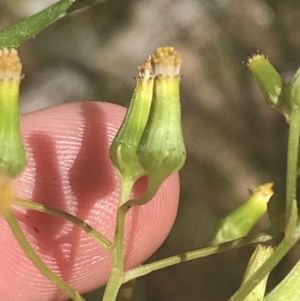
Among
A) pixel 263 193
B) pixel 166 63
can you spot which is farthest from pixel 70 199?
pixel 166 63

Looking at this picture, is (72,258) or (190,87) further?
(190,87)

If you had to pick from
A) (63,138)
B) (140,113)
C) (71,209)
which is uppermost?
(140,113)

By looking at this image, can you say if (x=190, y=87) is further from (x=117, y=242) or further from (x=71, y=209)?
(x=117, y=242)

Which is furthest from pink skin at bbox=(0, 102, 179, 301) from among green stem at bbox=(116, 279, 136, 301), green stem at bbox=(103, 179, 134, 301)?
green stem at bbox=(103, 179, 134, 301)

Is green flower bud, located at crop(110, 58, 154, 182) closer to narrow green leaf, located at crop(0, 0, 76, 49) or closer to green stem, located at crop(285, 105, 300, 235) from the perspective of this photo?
green stem, located at crop(285, 105, 300, 235)

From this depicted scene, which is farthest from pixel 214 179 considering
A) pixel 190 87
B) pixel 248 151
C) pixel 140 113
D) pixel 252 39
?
pixel 140 113

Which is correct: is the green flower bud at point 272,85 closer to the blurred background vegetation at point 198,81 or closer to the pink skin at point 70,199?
the pink skin at point 70,199

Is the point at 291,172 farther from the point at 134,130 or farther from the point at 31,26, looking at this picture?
the point at 31,26
